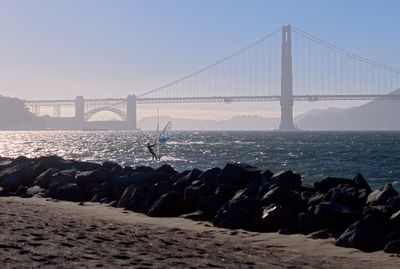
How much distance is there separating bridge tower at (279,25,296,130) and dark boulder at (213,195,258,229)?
9886cm

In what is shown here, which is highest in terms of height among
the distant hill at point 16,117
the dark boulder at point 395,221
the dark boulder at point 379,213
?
the distant hill at point 16,117

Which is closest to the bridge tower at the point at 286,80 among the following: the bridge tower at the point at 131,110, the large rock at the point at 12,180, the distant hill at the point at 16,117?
the bridge tower at the point at 131,110

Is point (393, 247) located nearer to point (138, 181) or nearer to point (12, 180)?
point (138, 181)

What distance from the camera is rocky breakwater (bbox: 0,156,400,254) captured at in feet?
26.0

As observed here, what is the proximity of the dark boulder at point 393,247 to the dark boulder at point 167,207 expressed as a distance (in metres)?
3.83

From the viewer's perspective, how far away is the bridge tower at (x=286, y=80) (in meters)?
109

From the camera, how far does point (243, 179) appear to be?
11.9m

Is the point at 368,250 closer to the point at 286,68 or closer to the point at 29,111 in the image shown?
the point at 286,68

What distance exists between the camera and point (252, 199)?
9.45 meters

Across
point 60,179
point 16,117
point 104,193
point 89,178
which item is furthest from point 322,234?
point 16,117

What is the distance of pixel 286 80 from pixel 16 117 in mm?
82579

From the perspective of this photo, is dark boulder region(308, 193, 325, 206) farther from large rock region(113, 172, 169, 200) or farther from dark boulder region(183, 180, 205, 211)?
large rock region(113, 172, 169, 200)

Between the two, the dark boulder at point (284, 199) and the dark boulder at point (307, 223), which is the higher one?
the dark boulder at point (284, 199)

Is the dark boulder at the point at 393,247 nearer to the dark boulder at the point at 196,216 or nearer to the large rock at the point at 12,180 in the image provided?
the dark boulder at the point at 196,216
